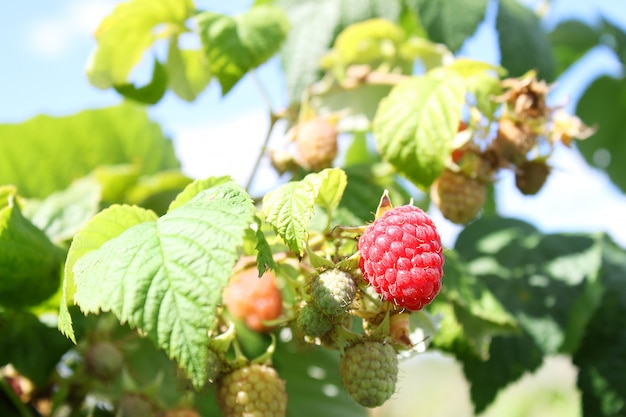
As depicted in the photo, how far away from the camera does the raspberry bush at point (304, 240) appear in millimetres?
978

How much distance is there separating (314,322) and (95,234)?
0.32 m

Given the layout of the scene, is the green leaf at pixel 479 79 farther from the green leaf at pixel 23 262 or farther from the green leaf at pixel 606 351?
the green leaf at pixel 23 262

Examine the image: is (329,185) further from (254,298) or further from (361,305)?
(254,298)

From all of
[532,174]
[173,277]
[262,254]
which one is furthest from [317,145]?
[173,277]

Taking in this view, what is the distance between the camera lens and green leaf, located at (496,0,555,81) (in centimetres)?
172

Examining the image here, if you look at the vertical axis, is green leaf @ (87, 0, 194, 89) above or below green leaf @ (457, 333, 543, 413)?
above

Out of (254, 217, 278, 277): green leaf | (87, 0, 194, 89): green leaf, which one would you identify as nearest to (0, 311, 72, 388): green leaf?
(87, 0, 194, 89): green leaf

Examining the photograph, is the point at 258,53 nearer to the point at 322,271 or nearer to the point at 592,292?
the point at 322,271

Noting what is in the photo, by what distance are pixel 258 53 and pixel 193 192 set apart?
1.74 feet

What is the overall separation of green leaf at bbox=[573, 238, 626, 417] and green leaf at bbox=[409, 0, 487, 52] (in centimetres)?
66

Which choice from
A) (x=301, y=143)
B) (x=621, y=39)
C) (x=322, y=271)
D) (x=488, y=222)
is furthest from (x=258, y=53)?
(x=621, y=39)

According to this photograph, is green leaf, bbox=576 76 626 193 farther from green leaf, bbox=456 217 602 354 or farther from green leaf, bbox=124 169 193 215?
green leaf, bbox=124 169 193 215

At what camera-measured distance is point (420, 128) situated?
136 cm

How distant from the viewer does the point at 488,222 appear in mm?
2041
